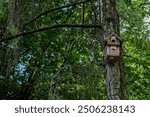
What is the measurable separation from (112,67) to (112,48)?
21 cm

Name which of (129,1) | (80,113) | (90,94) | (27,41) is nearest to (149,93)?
(129,1)

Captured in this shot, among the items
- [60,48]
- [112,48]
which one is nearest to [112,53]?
[112,48]

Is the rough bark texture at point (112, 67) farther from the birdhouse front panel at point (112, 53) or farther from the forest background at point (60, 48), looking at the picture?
the forest background at point (60, 48)

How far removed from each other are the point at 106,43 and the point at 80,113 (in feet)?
3.77

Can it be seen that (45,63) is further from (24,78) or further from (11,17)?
(11,17)

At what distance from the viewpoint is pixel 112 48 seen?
473 centimetres

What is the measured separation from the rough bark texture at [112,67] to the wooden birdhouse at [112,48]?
0.07m

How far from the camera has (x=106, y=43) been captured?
15.7 ft

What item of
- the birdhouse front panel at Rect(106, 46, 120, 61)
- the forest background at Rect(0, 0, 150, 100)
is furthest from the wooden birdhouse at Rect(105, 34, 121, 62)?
the forest background at Rect(0, 0, 150, 100)

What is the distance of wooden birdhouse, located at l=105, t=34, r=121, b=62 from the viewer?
4660mm

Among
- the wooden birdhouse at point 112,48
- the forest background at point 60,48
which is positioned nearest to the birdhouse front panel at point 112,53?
the wooden birdhouse at point 112,48

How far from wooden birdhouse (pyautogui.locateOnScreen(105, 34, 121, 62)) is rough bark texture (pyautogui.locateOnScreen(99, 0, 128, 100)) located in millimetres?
65

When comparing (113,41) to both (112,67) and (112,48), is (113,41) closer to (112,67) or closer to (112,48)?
(112,48)

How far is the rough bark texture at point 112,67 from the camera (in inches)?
181
